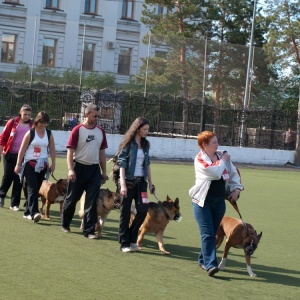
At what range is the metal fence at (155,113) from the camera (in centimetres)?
3133

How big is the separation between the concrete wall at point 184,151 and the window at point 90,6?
25520mm

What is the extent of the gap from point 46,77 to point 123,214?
35.5 m

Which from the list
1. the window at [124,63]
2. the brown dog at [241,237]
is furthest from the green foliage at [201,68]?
the brown dog at [241,237]

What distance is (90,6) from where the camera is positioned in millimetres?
56906

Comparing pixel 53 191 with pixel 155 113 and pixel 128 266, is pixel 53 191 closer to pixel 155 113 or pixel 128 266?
pixel 128 266

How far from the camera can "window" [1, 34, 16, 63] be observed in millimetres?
51884

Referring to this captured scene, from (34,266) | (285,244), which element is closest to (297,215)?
(285,244)

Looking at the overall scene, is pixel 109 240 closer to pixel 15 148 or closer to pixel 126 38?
pixel 15 148

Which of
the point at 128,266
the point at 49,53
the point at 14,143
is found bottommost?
the point at 128,266

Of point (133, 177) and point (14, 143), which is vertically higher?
point (14, 143)

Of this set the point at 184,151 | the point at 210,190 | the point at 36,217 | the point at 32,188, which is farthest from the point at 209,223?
the point at 184,151

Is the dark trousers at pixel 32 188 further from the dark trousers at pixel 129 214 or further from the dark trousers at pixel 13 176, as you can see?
the dark trousers at pixel 129 214

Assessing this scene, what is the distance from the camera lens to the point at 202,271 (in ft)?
30.6

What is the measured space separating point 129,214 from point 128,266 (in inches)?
47.4
